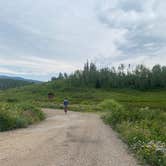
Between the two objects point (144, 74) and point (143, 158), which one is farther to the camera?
point (144, 74)

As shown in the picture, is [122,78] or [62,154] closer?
[62,154]

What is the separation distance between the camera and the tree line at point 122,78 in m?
137

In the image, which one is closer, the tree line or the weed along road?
the weed along road

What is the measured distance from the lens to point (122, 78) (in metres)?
145

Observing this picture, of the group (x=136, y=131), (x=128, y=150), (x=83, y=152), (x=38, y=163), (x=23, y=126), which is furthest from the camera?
(x=23, y=126)

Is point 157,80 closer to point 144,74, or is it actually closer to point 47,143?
point 144,74

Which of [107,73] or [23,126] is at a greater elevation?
[107,73]

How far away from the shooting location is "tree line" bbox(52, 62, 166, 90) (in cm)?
13712

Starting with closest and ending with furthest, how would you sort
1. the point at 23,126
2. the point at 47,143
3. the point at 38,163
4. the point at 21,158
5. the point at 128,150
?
the point at 38,163, the point at 21,158, the point at 128,150, the point at 47,143, the point at 23,126

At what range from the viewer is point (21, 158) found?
870 cm

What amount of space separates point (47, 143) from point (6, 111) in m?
8.79

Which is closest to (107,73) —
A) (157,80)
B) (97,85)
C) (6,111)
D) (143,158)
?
(97,85)

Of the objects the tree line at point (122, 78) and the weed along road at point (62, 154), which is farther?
the tree line at point (122, 78)

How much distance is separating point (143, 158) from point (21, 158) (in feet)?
13.5
